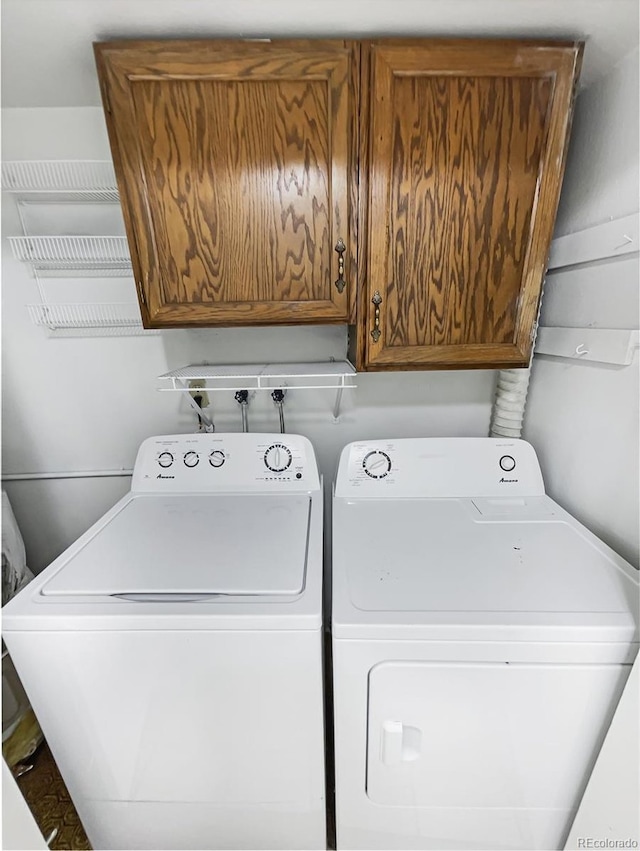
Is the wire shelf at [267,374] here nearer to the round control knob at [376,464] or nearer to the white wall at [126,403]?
the white wall at [126,403]

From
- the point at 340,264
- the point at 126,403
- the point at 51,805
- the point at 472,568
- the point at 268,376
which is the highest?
the point at 340,264

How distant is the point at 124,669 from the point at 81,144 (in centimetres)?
178

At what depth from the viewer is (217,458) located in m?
1.46

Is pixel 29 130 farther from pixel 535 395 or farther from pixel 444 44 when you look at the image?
pixel 535 395

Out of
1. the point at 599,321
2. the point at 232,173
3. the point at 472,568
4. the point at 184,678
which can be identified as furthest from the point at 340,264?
the point at 184,678

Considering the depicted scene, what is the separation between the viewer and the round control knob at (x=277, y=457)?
1454 mm

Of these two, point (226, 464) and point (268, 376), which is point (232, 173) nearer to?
point (268, 376)

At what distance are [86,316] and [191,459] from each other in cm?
76

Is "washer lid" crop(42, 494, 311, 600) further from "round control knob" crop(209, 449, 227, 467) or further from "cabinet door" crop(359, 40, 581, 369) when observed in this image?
"cabinet door" crop(359, 40, 581, 369)

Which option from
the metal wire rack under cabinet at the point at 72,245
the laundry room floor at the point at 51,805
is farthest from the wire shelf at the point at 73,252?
the laundry room floor at the point at 51,805

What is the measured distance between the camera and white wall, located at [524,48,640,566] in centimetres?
104

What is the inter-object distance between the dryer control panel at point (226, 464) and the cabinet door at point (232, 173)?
1.65 ft

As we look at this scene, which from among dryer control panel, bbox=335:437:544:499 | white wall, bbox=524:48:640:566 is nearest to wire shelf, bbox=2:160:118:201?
dryer control panel, bbox=335:437:544:499

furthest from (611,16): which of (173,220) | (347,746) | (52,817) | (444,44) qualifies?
(52,817)
